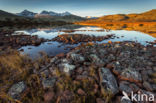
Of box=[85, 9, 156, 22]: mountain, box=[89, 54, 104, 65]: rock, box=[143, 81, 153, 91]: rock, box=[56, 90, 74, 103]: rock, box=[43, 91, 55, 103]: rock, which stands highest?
box=[85, 9, 156, 22]: mountain

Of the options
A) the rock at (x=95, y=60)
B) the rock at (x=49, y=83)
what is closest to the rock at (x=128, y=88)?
the rock at (x=95, y=60)

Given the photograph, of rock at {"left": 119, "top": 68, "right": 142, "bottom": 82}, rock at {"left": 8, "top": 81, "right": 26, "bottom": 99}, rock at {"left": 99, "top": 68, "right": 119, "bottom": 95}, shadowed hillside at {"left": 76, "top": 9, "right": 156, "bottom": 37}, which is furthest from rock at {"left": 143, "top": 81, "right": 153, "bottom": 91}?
shadowed hillside at {"left": 76, "top": 9, "right": 156, "bottom": 37}

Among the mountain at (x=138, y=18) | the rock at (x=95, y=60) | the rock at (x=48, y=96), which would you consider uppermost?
the mountain at (x=138, y=18)

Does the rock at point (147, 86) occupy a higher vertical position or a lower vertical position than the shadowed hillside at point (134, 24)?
lower

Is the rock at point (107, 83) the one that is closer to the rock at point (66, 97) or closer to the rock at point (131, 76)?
the rock at point (131, 76)

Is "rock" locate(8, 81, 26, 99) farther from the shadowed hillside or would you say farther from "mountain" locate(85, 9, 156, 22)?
"mountain" locate(85, 9, 156, 22)

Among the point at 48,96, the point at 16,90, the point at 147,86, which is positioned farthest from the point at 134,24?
the point at 16,90

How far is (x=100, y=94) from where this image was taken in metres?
2.87

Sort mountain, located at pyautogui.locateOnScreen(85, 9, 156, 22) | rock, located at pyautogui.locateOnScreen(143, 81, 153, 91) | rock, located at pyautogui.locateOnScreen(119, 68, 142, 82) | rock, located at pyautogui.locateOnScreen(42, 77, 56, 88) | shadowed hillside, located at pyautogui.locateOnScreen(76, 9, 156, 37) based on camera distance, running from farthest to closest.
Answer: mountain, located at pyautogui.locateOnScreen(85, 9, 156, 22) < shadowed hillside, located at pyautogui.locateOnScreen(76, 9, 156, 37) < rock, located at pyautogui.locateOnScreen(119, 68, 142, 82) < rock, located at pyautogui.locateOnScreen(42, 77, 56, 88) < rock, located at pyautogui.locateOnScreen(143, 81, 153, 91)

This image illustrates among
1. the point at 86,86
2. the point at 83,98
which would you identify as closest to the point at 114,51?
the point at 86,86

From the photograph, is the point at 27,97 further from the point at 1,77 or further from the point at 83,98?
the point at 1,77

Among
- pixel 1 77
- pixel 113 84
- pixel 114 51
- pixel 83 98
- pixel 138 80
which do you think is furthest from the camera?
pixel 114 51

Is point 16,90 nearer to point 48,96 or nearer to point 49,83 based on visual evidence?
point 49,83

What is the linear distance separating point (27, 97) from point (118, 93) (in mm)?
3468
